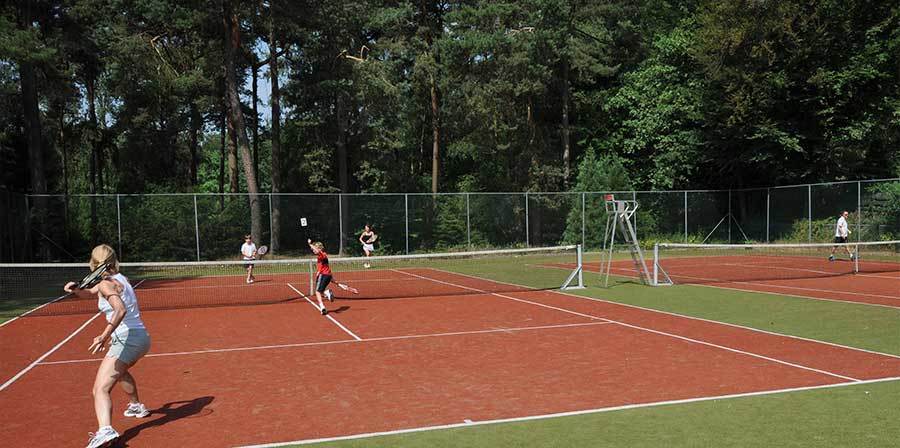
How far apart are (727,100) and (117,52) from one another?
29675 mm

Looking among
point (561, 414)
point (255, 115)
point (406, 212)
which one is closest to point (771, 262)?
point (406, 212)

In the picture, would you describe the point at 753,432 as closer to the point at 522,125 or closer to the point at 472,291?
the point at 472,291

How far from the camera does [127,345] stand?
6.10 meters

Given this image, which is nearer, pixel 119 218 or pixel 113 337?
pixel 113 337

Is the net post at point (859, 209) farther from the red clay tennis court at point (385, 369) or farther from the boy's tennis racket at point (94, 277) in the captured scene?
the boy's tennis racket at point (94, 277)

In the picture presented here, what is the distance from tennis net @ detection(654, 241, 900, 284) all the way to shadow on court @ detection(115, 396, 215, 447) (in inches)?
519

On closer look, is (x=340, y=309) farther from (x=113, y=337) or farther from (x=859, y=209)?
(x=859, y=209)

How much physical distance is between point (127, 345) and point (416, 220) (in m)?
26.2

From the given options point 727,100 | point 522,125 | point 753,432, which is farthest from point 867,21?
point 753,432

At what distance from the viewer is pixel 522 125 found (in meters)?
41.2

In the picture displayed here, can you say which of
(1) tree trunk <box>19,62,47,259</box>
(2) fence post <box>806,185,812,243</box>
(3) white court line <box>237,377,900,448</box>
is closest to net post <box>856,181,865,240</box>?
(2) fence post <box>806,185,812,243</box>

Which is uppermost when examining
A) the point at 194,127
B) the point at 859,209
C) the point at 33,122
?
the point at 194,127

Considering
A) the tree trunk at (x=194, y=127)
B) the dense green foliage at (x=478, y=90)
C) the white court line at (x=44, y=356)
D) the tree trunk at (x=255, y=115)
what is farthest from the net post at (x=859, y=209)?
the tree trunk at (x=194, y=127)

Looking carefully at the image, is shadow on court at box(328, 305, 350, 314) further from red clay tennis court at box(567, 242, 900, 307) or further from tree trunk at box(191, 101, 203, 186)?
tree trunk at box(191, 101, 203, 186)
